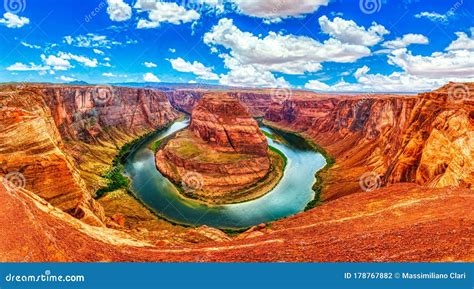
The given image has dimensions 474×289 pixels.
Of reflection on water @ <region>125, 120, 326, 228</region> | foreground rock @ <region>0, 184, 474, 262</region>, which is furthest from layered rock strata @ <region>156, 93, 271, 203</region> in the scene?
foreground rock @ <region>0, 184, 474, 262</region>

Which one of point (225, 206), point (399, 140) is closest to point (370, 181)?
point (399, 140)

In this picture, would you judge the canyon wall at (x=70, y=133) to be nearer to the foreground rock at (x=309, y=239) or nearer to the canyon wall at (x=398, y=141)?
the foreground rock at (x=309, y=239)

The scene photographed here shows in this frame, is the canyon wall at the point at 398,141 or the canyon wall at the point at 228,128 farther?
the canyon wall at the point at 228,128

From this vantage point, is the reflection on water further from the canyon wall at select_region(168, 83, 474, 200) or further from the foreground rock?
the foreground rock

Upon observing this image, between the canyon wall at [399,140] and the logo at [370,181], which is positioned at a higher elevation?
the canyon wall at [399,140]

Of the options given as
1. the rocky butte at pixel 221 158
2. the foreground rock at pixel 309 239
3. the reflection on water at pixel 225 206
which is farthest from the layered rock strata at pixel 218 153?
the foreground rock at pixel 309 239

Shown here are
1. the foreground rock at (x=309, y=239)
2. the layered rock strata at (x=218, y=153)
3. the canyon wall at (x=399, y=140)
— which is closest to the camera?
the foreground rock at (x=309, y=239)

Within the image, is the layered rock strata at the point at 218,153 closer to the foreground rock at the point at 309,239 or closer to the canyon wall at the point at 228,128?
the canyon wall at the point at 228,128

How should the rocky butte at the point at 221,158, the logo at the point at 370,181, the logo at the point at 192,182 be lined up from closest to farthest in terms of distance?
the logo at the point at 370,181, the logo at the point at 192,182, the rocky butte at the point at 221,158
